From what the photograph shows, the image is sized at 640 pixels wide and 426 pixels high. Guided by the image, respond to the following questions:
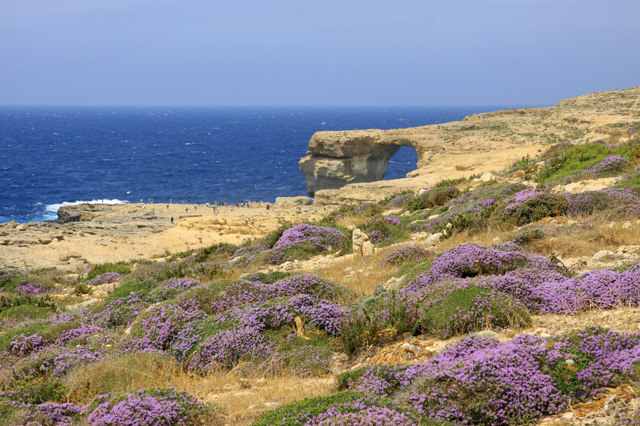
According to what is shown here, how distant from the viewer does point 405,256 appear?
423 inches

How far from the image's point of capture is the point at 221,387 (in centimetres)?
571

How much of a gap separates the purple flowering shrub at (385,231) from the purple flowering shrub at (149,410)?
31.3ft

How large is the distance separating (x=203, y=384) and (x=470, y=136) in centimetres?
3971

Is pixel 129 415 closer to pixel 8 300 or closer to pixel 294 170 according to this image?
pixel 8 300

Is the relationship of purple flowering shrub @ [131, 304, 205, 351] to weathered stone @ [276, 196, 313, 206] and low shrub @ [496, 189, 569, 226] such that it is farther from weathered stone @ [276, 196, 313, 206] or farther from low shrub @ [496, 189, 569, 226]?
weathered stone @ [276, 196, 313, 206]

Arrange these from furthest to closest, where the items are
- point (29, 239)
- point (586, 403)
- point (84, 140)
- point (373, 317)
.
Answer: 1. point (84, 140)
2. point (29, 239)
3. point (373, 317)
4. point (586, 403)

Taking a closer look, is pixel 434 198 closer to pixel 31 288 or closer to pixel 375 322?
pixel 375 322

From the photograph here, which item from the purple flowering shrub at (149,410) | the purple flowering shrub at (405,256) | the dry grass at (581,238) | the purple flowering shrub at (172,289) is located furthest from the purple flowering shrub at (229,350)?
the dry grass at (581,238)

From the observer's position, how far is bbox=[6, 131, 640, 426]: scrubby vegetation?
4.31m

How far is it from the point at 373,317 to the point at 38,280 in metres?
13.4

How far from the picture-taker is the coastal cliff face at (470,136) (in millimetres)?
35719

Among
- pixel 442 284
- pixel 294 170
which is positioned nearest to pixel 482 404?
pixel 442 284

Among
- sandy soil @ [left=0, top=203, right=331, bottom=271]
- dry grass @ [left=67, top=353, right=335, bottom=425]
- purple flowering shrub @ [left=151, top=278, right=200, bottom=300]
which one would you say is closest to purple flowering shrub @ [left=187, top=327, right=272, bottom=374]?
dry grass @ [left=67, top=353, right=335, bottom=425]

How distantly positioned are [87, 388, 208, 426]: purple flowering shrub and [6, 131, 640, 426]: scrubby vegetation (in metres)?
0.01
